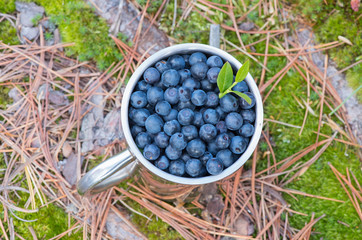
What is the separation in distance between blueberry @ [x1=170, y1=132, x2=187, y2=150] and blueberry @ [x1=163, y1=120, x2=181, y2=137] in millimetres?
29

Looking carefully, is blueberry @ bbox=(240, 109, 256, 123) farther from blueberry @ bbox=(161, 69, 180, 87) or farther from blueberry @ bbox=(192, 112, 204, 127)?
blueberry @ bbox=(161, 69, 180, 87)

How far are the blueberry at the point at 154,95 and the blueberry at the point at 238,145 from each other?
1.17 ft

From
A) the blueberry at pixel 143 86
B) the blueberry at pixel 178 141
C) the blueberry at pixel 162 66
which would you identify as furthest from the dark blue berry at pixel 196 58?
the blueberry at pixel 178 141

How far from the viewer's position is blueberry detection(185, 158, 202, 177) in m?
1.21

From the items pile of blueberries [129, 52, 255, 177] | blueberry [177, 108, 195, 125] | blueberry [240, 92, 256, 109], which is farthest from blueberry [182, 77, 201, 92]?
blueberry [240, 92, 256, 109]

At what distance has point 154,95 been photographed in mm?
1253

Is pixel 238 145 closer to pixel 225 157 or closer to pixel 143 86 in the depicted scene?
pixel 225 157

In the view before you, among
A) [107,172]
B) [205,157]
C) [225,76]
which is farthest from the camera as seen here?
[107,172]

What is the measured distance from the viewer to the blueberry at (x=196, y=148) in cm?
121

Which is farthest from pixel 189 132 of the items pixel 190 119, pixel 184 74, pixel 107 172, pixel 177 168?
pixel 107 172

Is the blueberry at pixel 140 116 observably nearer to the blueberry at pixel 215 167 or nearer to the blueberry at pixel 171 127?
the blueberry at pixel 171 127

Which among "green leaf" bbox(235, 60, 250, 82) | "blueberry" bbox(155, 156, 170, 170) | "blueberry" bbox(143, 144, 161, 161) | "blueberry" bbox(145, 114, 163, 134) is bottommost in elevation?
"blueberry" bbox(155, 156, 170, 170)

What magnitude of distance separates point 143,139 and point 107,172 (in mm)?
272

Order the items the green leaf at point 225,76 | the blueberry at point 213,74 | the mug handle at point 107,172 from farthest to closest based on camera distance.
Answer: the mug handle at point 107,172, the blueberry at point 213,74, the green leaf at point 225,76
